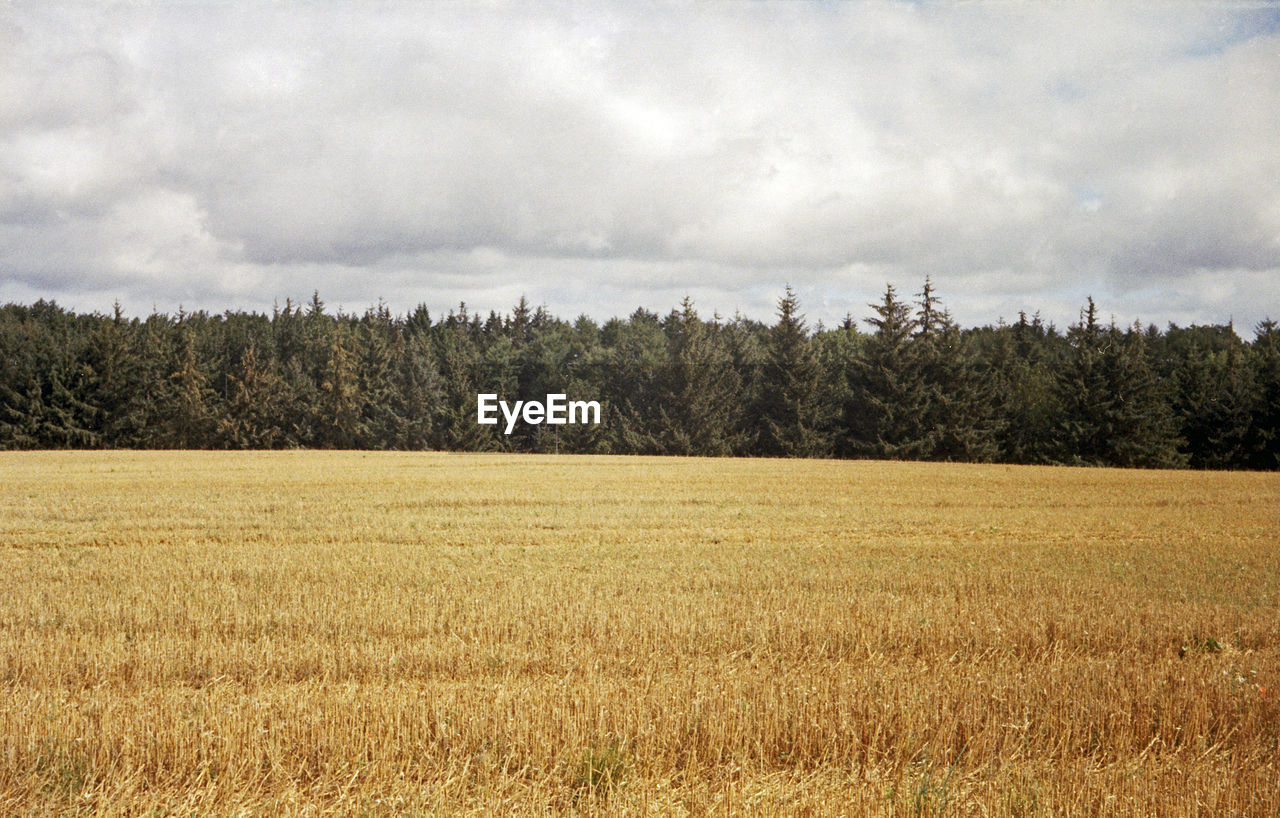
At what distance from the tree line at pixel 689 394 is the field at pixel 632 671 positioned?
4870 cm

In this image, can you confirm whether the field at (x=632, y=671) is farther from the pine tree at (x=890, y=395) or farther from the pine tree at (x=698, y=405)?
the pine tree at (x=698, y=405)

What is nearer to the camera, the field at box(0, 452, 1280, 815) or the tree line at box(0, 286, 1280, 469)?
the field at box(0, 452, 1280, 815)

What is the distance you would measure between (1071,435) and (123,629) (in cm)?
6855

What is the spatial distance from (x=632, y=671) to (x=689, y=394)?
6941cm

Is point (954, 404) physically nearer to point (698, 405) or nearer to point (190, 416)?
point (698, 405)

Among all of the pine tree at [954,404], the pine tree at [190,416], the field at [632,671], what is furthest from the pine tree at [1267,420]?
the pine tree at [190,416]

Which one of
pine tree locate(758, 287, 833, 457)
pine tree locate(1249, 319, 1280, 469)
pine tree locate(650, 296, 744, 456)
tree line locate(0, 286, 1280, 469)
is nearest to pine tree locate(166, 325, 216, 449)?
tree line locate(0, 286, 1280, 469)

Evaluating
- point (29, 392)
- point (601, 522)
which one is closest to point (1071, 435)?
point (601, 522)

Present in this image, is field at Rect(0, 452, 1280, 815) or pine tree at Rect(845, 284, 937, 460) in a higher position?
pine tree at Rect(845, 284, 937, 460)

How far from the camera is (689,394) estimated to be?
3115 inches

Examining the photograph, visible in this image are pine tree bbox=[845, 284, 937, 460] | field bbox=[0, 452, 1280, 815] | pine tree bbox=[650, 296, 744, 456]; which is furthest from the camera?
pine tree bbox=[650, 296, 744, 456]

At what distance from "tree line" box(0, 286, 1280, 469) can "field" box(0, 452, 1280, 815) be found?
48696 millimetres

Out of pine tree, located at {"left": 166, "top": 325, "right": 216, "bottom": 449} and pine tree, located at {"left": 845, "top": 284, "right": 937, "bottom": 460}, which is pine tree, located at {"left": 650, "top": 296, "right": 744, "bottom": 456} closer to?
pine tree, located at {"left": 845, "top": 284, "right": 937, "bottom": 460}

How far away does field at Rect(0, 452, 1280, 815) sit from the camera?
6816mm
